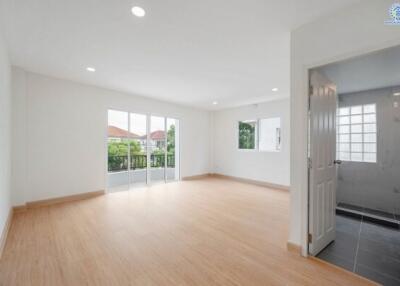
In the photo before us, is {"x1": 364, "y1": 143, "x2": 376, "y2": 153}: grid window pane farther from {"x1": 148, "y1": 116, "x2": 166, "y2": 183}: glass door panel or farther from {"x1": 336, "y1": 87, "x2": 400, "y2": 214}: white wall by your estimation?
{"x1": 148, "y1": 116, "x2": 166, "y2": 183}: glass door panel

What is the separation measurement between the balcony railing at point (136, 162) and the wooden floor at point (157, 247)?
1.25 metres


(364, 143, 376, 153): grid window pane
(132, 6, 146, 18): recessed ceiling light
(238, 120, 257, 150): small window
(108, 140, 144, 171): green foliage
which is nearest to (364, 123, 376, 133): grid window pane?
(364, 143, 376, 153): grid window pane

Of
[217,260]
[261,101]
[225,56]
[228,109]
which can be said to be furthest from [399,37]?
[228,109]

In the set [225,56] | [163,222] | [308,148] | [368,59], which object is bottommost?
[163,222]

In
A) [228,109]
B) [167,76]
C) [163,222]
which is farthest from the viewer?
[228,109]

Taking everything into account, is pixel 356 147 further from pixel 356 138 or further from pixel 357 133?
pixel 357 133

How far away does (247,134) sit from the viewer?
6.44m

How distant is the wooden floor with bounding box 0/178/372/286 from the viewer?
179cm

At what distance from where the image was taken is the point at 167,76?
12.2ft

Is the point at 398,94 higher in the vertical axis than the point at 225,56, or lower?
lower

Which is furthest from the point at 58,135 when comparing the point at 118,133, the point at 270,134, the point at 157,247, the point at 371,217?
the point at 371,217

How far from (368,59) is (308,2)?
153 centimetres

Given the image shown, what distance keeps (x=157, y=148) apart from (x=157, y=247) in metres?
3.89

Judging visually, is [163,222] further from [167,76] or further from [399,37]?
[399,37]
